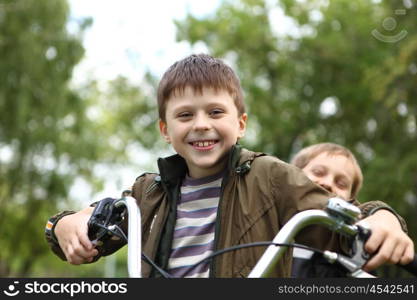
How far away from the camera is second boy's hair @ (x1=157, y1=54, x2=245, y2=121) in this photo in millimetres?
2350

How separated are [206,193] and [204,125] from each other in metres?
0.31

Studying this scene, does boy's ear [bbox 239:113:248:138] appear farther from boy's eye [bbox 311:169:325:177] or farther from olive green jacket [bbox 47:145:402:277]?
boy's eye [bbox 311:169:325:177]

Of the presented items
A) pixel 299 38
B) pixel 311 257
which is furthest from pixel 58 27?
pixel 311 257

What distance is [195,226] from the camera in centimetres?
227

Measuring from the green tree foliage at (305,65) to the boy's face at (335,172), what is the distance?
11042 mm

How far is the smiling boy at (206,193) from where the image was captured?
81.0 inches

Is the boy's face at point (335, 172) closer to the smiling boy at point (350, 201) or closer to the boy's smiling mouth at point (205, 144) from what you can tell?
the smiling boy at point (350, 201)

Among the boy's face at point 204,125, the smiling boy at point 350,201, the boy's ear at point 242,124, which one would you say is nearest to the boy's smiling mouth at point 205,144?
the boy's face at point 204,125

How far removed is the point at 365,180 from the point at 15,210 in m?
11.3

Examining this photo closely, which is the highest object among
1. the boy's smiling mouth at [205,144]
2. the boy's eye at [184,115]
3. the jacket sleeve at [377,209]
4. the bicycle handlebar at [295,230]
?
the boy's eye at [184,115]

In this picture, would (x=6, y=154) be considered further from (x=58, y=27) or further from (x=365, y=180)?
(x=365, y=180)

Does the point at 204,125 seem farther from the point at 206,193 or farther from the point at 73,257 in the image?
the point at 73,257

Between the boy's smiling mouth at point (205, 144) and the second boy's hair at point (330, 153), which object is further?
the second boy's hair at point (330, 153)

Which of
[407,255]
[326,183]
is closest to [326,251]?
[407,255]
